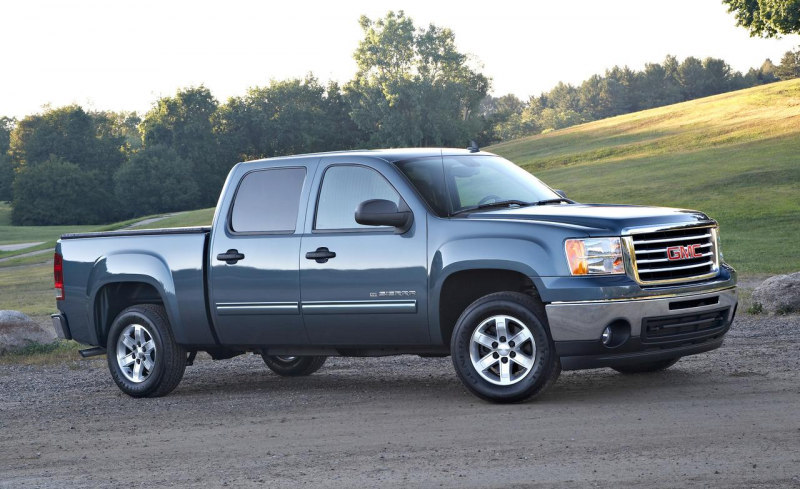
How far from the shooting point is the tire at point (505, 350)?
24.4 feet

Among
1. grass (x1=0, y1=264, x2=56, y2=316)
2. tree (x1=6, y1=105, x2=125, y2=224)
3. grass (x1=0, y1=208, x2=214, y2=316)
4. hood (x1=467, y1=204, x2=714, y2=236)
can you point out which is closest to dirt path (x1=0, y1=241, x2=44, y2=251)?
grass (x1=0, y1=208, x2=214, y2=316)

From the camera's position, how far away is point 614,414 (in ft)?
23.2

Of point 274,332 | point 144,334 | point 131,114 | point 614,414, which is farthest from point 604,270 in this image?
point 131,114

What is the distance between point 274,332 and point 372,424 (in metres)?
1.67

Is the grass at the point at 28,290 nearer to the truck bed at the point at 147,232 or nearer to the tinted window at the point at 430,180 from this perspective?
the truck bed at the point at 147,232

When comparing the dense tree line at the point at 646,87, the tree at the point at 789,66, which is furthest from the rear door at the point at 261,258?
the tree at the point at 789,66

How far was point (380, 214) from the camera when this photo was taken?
7.80m

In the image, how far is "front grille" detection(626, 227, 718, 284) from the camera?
7.38 metres

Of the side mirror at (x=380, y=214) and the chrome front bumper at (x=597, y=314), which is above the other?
the side mirror at (x=380, y=214)

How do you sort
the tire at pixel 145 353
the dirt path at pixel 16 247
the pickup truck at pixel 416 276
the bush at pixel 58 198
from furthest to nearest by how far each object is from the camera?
1. the bush at pixel 58 198
2. the dirt path at pixel 16 247
3. the tire at pixel 145 353
4. the pickup truck at pixel 416 276

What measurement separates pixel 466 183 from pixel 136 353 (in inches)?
137

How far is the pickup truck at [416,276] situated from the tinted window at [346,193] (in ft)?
0.04

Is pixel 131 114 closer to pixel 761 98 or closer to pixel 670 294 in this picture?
pixel 761 98

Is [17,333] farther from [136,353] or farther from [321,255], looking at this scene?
[321,255]
